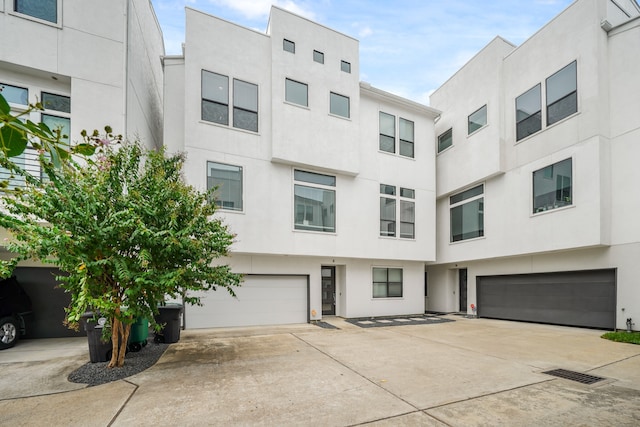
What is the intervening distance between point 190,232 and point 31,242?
218cm

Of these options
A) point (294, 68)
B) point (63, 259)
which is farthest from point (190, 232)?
point (294, 68)

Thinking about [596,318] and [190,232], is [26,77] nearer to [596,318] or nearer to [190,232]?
[190,232]

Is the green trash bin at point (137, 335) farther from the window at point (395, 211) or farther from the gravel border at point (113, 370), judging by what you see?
the window at point (395, 211)

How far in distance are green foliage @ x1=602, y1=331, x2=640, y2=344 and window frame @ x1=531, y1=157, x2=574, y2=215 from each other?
355cm

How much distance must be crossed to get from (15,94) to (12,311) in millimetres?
5131

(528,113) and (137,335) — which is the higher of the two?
(528,113)

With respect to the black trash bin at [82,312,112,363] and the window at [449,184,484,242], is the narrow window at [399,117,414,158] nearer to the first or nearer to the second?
the window at [449,184,484,242]

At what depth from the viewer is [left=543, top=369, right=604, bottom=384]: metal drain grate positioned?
5180 millimetres

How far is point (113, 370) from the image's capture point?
567cm

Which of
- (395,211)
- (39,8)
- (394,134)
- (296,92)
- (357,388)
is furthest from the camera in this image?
(394,134)

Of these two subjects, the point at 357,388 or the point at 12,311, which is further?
the point at 12,311

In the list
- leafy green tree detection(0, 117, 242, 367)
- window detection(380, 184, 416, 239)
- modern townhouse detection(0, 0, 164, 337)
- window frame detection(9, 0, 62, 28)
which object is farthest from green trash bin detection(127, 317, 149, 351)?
window detection(380, 184, 416, 239)

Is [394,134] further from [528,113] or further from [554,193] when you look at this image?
[554,193]

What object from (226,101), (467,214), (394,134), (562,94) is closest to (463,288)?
(467,214)
